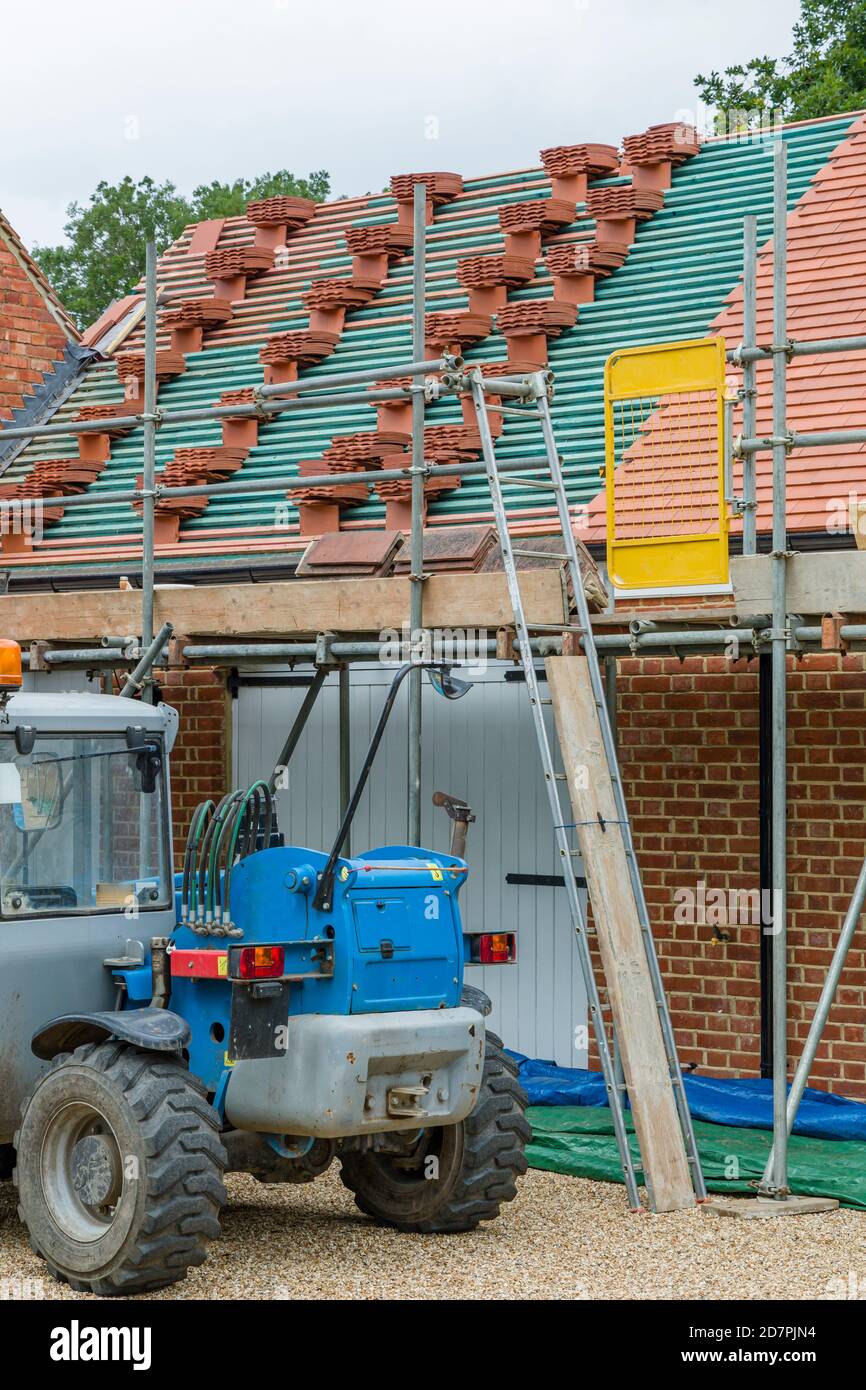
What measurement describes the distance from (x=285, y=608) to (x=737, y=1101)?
3.70 meters

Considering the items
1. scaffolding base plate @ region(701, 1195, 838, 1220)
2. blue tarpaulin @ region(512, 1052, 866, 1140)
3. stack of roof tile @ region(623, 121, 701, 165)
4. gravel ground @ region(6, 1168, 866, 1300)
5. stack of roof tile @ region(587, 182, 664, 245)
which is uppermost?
stack of roof tile @ region(623, 121, 701, 165)

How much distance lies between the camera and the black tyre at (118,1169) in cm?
707

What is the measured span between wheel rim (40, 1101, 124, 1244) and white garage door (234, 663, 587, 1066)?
4.64 m

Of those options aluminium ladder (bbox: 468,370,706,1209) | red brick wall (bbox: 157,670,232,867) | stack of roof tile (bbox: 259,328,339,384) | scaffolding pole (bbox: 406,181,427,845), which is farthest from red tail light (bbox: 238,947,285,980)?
stack of roof tile (bbox: 259,328,339,384)

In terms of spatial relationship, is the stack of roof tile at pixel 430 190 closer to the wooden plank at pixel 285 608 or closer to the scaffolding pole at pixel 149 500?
the scaffolding pole at pixel 149 500

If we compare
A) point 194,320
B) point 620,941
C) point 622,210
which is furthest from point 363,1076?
point 194,320

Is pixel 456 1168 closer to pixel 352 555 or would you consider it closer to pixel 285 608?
pixel 285 608

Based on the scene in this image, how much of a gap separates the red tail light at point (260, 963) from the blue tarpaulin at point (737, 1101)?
3659mm

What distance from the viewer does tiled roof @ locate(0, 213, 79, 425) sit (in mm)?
16922

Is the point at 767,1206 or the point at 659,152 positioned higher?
the point at 659,152

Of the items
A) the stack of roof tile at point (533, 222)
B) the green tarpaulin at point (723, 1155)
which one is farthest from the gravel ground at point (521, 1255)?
the stack of roof tile at point (533, 222)

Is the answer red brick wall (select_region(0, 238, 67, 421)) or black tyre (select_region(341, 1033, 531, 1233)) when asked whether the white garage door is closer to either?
black tyre (select_region(341, 1033, 531, 1233))

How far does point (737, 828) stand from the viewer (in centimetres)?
1102

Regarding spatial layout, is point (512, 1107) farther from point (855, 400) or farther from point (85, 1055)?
point (855, 400)
